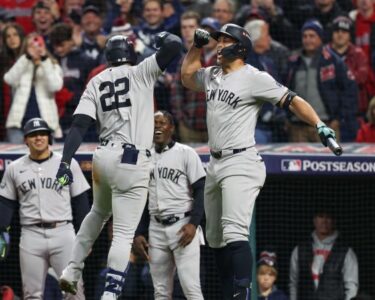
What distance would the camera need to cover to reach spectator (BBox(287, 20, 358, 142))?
1156 centimetres

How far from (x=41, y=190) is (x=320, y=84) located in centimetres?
318

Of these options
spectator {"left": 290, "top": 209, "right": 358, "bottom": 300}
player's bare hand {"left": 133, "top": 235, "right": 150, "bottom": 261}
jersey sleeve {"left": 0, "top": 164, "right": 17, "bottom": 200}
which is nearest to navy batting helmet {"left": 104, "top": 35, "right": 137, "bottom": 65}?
jersey sleeve {"left": 0, "top": 164, "right": 17, "bottom": 200}

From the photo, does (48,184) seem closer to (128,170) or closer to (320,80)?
(128,170)

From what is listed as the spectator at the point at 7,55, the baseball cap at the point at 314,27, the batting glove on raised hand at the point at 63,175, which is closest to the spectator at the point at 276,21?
the baseball cap at the point at 314,27

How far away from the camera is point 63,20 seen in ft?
42.5

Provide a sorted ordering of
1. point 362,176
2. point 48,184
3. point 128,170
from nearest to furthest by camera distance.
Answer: point 128,170 → point 48,184 → point 362,176

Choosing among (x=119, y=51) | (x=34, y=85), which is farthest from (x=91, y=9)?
(x=119, y=51)

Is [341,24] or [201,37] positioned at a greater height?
[341,24]

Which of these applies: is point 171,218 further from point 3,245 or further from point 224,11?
point 224,11

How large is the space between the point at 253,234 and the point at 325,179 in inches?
56.9

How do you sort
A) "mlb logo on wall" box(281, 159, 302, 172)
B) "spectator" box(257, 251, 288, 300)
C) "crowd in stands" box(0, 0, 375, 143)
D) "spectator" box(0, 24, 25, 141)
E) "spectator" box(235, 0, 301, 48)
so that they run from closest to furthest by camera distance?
"mlb logo on wall" box(281, 159, 302, 172)
"spectator" box(257, 251, 288, 300)
"crowd in stands" box(0, 0, 375, 143)
"spectator" box(0, 24, 25, 141)
"spectator" box(235, 0, 301, 48)

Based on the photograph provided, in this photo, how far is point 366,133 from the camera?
11281 millimetres

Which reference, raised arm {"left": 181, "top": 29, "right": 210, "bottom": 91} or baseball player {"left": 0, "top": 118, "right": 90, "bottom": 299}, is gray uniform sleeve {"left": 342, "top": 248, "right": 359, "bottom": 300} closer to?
baseball player {"left": 0, "top": 118, "right": 90, "bottom": 299}

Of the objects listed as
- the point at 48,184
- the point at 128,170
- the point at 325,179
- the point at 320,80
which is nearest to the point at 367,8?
the point at 320,80
